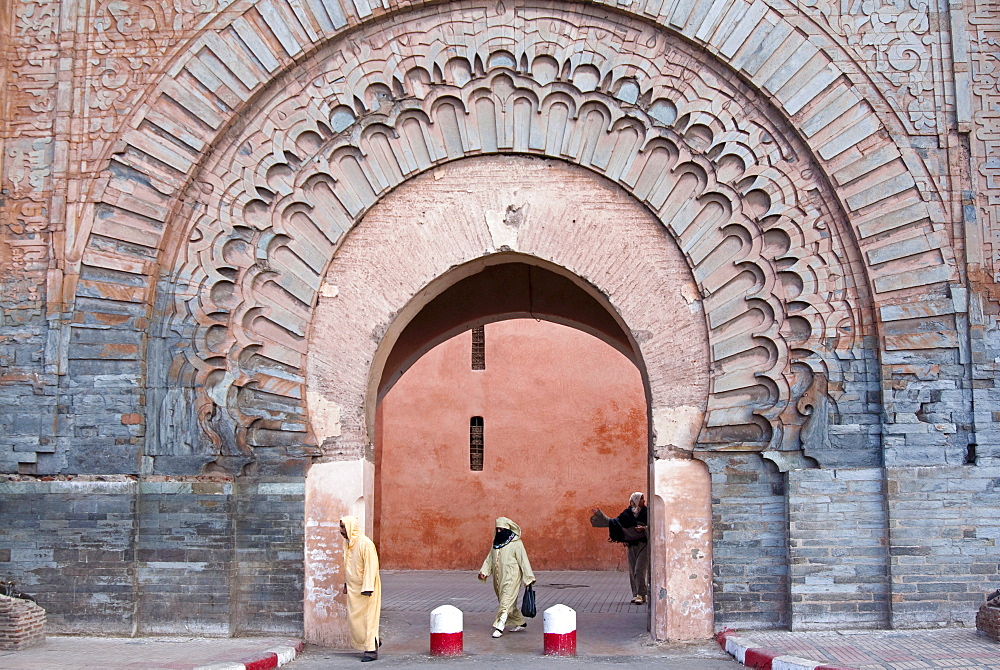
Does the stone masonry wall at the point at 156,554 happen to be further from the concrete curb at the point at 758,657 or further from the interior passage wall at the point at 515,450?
the interior passage wall at the point at 515,450

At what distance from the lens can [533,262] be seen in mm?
7402

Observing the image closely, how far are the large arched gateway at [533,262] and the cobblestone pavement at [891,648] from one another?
213 millimetres

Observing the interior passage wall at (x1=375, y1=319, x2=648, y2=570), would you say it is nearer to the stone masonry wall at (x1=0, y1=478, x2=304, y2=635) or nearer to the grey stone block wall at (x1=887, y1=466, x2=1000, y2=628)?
the stone masonry wall at (x1=0, y1=478, x2=304, y2=635)

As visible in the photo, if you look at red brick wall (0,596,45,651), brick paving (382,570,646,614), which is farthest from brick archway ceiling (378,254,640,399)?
red brick wall (0,596,45,651)

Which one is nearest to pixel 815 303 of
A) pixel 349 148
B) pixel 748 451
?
pixel 748 451

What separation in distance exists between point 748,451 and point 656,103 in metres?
2.39

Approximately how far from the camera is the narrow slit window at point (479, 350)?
16016 millimetres

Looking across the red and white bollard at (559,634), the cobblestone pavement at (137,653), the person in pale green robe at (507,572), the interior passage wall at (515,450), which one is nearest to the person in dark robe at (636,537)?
the person in pale green robe at (507,572)

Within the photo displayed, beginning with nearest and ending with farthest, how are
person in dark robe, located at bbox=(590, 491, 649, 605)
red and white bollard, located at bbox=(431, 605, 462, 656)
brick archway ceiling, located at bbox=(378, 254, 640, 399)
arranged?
red and white bollard, located at bbox=(431, 605, 462, 656)
brick archway ceiling, located at bbox=(378, 254, 640, 399)
person in dark robe, located at bbox=(590, 491, 649, 605)

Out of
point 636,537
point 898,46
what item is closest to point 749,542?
point 636,537

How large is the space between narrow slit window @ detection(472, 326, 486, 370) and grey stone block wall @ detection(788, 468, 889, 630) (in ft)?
31.2

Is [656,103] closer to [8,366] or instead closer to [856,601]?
[856,601]

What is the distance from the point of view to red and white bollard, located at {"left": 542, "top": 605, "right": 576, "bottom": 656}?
677 centimetres

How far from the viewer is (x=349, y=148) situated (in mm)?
7293
